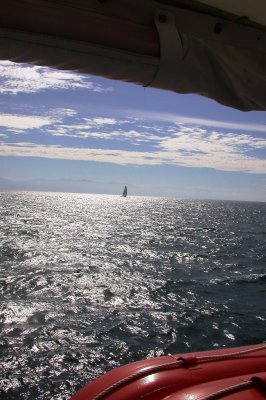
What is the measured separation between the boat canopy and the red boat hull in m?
1.92

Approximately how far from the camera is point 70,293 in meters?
16.1

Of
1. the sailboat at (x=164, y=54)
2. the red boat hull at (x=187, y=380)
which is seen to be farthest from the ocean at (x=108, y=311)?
the sailboat at (x=164, y=54)

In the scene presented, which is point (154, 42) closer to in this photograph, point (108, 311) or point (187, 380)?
point (187, 380)

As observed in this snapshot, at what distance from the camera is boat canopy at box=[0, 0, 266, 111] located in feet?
6.09

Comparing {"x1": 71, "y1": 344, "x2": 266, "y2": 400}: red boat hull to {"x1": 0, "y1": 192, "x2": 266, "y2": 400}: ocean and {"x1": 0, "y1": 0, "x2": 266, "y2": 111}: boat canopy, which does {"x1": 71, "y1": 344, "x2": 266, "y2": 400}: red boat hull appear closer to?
Answer: {"x1": 0, "y1": 0, "x2": 266, "y2": 111}: boat canopy

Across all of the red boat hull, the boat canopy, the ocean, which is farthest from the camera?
the ocean

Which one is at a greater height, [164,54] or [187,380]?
[164,54]

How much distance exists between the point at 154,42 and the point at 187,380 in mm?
2261

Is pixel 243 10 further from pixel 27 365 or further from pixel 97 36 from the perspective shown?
pixel 27 365

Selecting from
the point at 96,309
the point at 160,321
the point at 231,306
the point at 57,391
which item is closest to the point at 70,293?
the point at 96,309

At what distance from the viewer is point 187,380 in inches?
103

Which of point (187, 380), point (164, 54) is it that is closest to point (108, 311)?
point (187, 380)

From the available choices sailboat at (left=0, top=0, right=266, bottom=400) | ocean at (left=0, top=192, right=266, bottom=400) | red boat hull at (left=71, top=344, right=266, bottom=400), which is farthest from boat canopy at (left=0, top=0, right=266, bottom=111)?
ocean at (left=0, top=192, right=266, bottom=400)

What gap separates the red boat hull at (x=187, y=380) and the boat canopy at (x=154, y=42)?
6.31 ft
